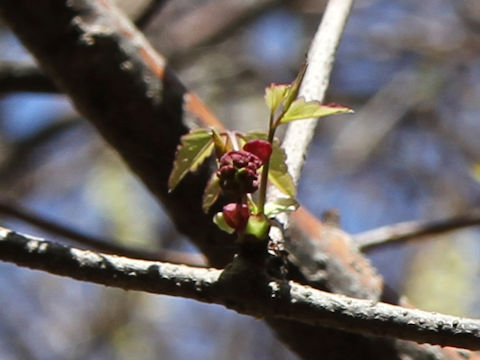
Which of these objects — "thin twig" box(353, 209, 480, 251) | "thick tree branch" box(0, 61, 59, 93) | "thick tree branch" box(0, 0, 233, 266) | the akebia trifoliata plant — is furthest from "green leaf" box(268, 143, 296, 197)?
"thick tree branch" box(0, 61, 59, 93)

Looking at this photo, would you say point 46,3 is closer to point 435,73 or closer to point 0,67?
point 0,67

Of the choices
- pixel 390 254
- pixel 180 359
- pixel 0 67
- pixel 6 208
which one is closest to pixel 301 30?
pixel 390 254

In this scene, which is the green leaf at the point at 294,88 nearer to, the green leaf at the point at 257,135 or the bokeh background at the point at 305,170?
the green leaf at the point at 257,135

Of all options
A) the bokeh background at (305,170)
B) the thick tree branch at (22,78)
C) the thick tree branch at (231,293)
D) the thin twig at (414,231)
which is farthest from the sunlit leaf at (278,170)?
the bokeh background at (305,170)

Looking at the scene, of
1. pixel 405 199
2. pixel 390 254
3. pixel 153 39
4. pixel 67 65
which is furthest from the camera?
pixel 390 254

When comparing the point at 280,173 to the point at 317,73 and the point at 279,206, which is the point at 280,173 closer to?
the point at 279,206

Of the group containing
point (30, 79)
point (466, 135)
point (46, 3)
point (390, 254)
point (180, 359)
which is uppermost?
point (466, 135)

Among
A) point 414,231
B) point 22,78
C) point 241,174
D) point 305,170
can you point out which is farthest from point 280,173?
point 305,170
